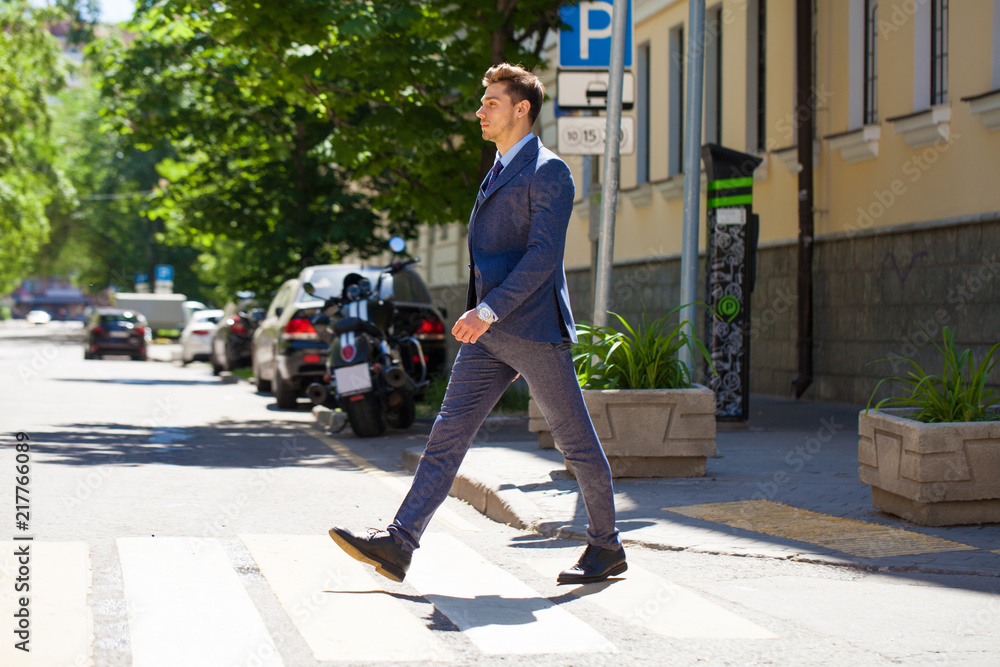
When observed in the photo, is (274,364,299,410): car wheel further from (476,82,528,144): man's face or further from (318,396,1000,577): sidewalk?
(476,82,528,144): man's face

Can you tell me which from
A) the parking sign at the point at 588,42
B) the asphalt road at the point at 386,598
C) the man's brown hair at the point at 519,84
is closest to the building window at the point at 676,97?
the parking sign at the point at 588,42

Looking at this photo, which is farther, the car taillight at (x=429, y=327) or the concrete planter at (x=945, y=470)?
the car taillight at (x=429, y=327)

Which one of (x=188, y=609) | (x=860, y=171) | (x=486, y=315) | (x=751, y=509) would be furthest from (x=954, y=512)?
(x=860, y=171)

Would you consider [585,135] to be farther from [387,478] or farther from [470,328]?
[470,328]

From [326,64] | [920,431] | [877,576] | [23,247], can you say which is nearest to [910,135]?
[326,64]

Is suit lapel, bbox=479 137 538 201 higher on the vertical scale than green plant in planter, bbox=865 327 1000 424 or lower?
higher

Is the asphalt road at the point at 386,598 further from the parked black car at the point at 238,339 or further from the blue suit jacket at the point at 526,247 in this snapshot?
the parked black car at the point at 238,339

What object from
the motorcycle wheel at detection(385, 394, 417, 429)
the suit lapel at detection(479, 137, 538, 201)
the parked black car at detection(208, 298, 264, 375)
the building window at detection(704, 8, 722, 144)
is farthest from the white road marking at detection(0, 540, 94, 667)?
the parked black car at detection(208, 298, 264, 375)

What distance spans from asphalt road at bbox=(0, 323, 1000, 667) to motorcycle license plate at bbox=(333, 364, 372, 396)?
3355 millimetres

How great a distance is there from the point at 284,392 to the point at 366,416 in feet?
14.6

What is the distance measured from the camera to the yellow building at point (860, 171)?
39.1ft

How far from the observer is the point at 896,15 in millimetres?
13414

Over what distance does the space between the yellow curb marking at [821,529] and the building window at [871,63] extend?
8560 millimetres

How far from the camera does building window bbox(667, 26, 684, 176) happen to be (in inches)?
767
